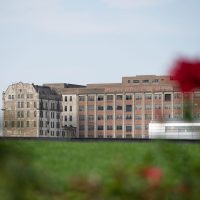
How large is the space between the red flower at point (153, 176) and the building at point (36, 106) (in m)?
151

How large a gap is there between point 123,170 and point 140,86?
148915 millimetres

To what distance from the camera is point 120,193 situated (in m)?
2.71

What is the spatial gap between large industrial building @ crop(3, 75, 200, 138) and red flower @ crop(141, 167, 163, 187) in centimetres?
14444

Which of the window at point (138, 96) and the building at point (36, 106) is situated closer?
the window at point (138, 96)

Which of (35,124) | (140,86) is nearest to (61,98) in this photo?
(35,124)

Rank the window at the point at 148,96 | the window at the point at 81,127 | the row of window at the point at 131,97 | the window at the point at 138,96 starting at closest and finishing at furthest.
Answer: the row of window at the point at 131,97 → the window at the point at 148,96 → the window at the point at 138,96 → the window at the point at 81,127

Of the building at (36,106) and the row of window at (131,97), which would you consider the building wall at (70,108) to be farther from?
the row of window at (131,97)

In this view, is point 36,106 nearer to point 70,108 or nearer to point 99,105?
point 70,108

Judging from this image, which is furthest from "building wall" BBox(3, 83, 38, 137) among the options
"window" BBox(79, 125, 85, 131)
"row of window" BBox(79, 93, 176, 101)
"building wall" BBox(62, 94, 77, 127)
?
"row of window" BBox(79, 93, 176, 101)

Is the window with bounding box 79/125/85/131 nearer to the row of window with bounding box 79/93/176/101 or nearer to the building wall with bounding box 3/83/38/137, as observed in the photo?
the row of window with bounding box 79/93/176/101

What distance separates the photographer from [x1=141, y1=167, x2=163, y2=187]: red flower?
2.57 m

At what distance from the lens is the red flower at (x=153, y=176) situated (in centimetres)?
257

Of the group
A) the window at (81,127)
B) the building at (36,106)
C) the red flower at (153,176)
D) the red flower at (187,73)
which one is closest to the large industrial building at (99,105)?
the building at (36,106)

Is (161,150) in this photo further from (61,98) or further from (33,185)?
(61,98)
